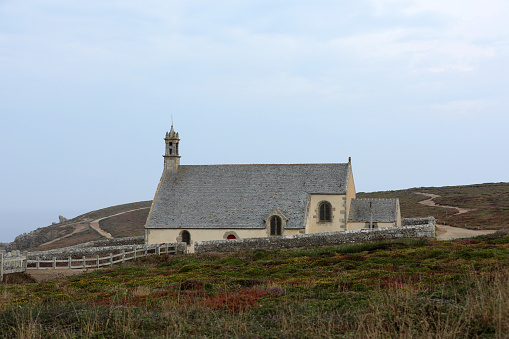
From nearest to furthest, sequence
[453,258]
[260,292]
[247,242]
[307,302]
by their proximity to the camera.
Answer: [307,302] → [260,292] → [453,258] → [247,242]

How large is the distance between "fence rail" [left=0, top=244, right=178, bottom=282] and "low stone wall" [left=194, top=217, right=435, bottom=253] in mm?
3227

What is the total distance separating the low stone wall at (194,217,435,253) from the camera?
35.2 metres

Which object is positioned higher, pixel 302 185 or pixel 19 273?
pixel 302 185

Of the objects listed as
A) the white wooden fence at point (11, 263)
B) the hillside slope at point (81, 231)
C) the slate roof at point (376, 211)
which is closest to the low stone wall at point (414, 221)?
the slate roof at point (376, 211)

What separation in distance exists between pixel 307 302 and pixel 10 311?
714 cm

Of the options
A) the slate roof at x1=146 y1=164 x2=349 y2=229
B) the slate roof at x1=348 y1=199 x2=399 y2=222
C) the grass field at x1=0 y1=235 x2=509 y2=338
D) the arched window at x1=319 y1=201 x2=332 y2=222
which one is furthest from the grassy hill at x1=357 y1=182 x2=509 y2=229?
the grass field at x1=0 y1=235 x2=509 y2=338

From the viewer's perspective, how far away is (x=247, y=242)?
37750 mm

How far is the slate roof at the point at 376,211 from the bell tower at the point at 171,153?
1690cm

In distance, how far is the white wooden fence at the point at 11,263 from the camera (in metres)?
27.3

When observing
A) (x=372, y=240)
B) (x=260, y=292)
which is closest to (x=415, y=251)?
(x=372, y=240)

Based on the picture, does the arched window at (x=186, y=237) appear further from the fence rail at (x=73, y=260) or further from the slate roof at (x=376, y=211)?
the slate roof at (x=376, y=211)

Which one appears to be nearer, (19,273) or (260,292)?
(260,292)

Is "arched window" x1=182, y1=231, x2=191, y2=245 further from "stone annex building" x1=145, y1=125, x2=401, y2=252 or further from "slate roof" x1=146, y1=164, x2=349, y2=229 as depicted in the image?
"slate roof" x1=146, y1=164, x2=349, y2=229

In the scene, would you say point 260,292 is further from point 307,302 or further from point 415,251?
point 415,251
